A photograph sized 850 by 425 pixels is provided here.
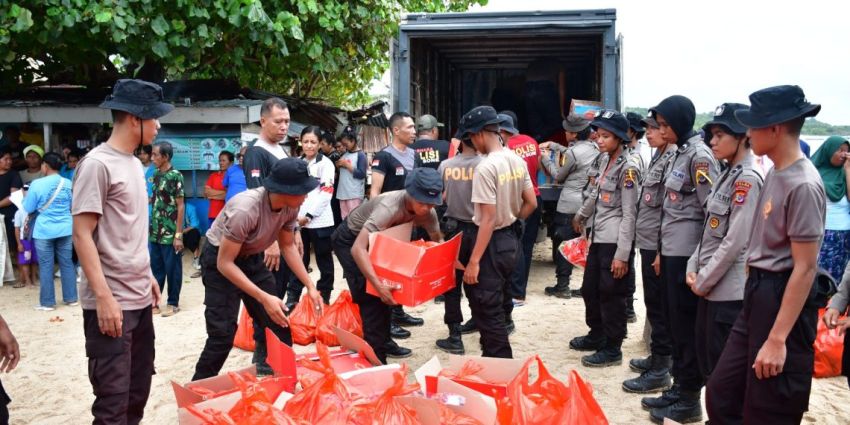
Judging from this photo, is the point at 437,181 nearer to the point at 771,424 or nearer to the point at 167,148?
the point at 771,424

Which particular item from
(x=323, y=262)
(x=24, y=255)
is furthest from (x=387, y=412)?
(x=24, y=255)

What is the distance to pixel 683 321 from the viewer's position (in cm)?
379

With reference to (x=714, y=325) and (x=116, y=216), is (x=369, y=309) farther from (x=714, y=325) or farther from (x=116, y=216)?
(x=714, y=325)

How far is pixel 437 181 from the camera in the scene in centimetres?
396

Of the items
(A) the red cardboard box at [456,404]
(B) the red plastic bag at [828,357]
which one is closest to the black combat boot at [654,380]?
(B) the red plastic bag at [828,357]

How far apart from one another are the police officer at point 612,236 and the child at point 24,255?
6103 millimetres

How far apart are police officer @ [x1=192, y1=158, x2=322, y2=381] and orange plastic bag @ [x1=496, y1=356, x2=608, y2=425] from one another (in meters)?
1.41

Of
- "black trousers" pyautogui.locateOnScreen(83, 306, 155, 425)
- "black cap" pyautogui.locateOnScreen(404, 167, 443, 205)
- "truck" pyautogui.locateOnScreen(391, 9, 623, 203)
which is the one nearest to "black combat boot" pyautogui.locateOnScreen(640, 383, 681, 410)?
"black cap" pyautogui.locateOnScreen(404, 167, 443, 205)

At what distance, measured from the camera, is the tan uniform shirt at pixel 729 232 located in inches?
121

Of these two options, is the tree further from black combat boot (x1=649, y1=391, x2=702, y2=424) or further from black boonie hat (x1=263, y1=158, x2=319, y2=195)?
black combat boot (x1=649, y1=391, x2=702, y2=424)

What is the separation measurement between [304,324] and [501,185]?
192cm

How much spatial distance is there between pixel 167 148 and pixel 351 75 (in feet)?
22.9

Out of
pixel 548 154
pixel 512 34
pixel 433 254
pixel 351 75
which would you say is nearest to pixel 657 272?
pixel 433 254

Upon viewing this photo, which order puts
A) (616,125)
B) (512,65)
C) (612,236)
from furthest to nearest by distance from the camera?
(512,65), (612,236), (616,125)
